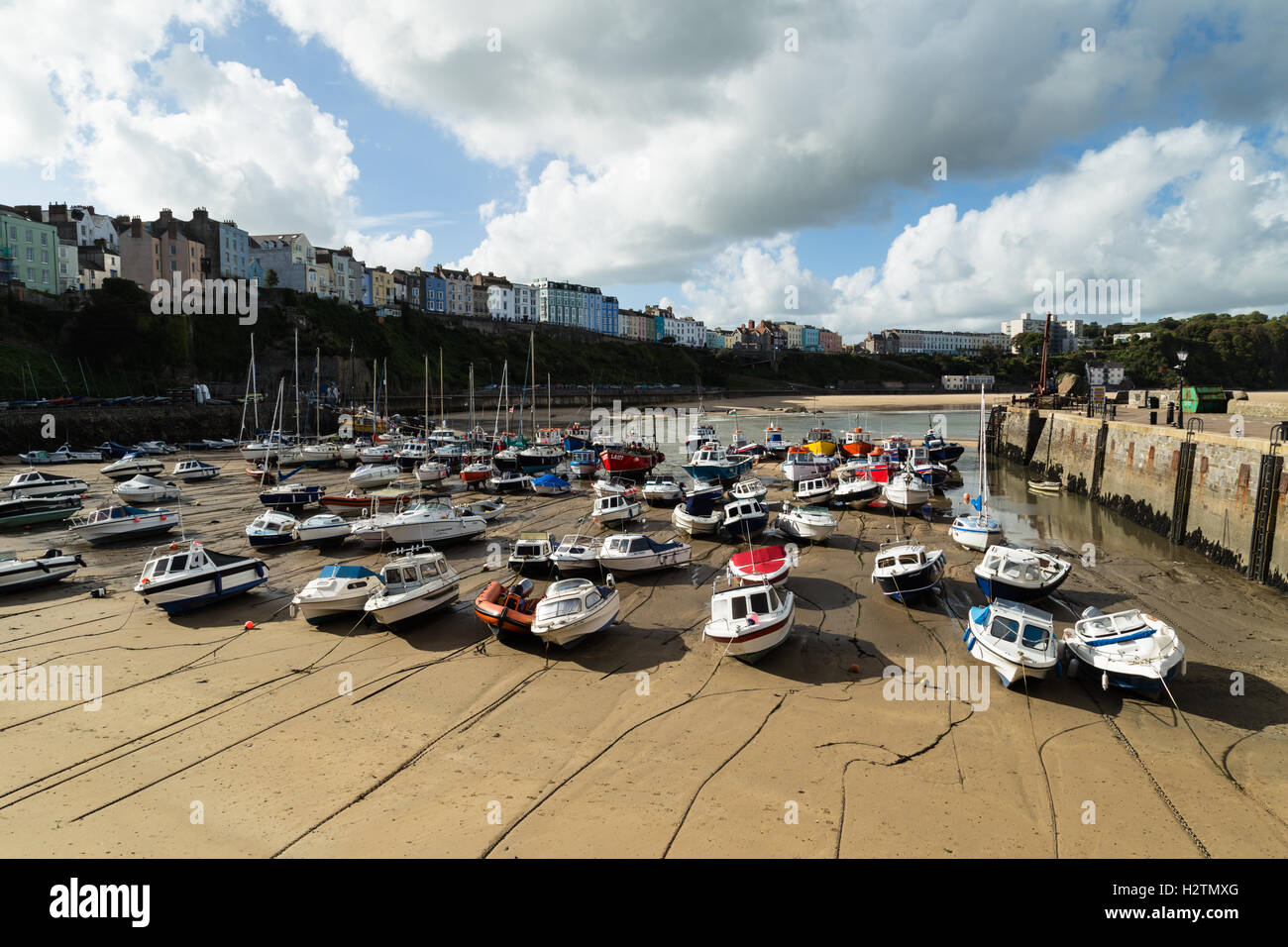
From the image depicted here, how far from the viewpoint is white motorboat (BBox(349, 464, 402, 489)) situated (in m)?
38.2

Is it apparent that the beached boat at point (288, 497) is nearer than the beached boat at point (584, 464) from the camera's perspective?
Yes


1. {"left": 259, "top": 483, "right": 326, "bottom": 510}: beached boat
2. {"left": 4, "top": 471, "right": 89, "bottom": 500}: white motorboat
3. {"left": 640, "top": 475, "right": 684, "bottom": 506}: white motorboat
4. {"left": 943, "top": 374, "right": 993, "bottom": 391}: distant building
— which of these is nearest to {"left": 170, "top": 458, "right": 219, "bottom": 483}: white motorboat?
{"left": 4, "top": 471, "right": 89, "bottom": 500}: white motorboat

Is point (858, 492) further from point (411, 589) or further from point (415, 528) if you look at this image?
point (411, 589)

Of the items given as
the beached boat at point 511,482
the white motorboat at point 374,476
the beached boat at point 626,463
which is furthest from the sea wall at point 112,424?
the beached boat at point 626,463

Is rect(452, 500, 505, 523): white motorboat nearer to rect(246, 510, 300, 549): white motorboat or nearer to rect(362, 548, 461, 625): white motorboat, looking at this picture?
rect(246, 510, 300, 549): white motorboat

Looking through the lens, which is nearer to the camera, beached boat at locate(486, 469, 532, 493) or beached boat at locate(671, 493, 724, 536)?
beached boat at locate(671, 493, 724, 536)

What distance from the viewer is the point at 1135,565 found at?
21.6 m

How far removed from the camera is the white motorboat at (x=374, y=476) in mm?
38219

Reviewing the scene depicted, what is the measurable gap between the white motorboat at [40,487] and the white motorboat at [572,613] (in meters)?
25.9

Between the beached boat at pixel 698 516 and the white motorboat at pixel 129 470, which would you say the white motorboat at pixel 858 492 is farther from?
the white motorboat at pixel 129 470

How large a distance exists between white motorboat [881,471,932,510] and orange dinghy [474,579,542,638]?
711 inches

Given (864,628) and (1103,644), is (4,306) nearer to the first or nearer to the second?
(864,628)

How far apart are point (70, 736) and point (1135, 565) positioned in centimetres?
2660

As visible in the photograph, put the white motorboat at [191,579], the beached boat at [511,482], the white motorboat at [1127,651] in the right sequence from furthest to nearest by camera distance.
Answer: the beached boat at [511,482] → the white motorboat at [191,579] → the white motorboat at [1127,651]
